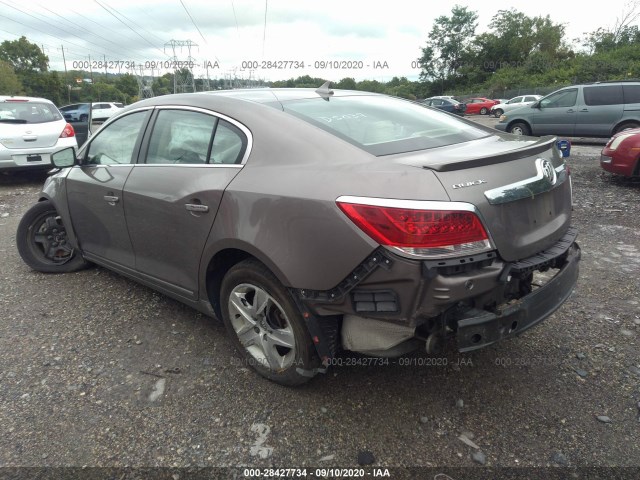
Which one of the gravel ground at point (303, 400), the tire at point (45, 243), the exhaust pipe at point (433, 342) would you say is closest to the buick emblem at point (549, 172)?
the exhaust pipe at point (433, 342)

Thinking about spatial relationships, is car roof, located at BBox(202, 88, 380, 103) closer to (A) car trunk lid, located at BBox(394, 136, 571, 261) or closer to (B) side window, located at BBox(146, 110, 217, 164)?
(B) side window, located at BBox(146, 110, 217, 164)

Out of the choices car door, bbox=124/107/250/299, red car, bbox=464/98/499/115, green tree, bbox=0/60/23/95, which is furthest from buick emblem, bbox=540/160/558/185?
green tree, bbox=0/60/23/95

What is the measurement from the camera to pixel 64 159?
3.68m

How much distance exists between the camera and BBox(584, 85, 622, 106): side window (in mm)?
11305

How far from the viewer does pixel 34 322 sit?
11.2 ft

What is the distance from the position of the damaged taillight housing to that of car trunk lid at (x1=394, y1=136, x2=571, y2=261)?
0.07 metres

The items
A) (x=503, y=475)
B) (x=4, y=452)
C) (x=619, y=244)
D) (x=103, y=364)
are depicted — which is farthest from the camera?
(x=619, y=244)

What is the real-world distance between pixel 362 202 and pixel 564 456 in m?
1.45

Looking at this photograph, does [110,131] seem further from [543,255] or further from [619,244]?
[619,244]

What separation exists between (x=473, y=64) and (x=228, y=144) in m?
67.9

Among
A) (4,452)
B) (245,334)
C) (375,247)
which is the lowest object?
(4,452)

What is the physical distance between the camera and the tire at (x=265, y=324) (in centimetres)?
229

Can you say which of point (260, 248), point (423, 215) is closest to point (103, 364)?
point (260, 248)

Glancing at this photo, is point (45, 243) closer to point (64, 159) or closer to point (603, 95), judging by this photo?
point (64, 159)
